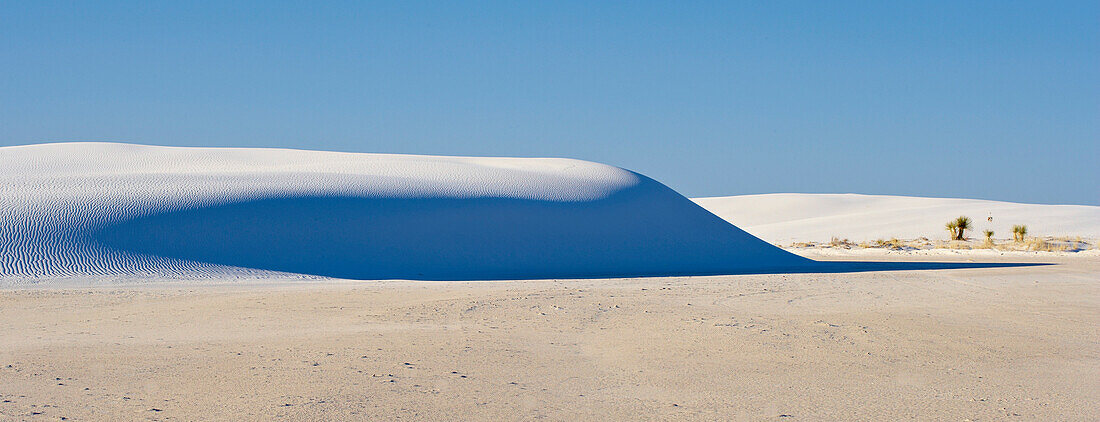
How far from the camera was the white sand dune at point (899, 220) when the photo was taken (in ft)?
161

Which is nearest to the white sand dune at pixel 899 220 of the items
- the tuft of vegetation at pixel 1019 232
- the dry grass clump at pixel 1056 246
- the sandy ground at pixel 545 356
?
the tuft of vegetation at pixel 1019 232

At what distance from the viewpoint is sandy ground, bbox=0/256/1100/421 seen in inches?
213

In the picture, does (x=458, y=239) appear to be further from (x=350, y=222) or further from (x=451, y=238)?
(x=350, y=222)

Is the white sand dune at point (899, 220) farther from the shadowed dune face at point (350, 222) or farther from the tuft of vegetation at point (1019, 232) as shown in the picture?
the shadowed dune face at point (350, 222)

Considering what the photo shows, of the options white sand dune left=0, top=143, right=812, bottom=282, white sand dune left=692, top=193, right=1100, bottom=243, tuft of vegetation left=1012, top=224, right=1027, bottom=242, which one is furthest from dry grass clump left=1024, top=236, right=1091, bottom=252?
white sand dune left=692, top=193, right=1100, bottom=243

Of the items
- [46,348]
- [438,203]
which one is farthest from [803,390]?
[438,203]

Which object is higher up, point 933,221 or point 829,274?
point 933,221

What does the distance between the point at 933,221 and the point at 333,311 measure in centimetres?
4888

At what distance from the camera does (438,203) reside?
2372 cm

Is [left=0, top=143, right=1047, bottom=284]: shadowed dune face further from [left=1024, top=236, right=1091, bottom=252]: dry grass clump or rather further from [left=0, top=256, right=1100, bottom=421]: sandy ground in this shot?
[left=1024, top=236, right=1091, bottom=252]: dry grass clump

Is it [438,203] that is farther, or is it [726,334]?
[438,203]

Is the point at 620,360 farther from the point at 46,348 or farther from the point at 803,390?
the point at 46,348

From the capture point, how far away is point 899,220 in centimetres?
5556

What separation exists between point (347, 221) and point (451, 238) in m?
2.33
